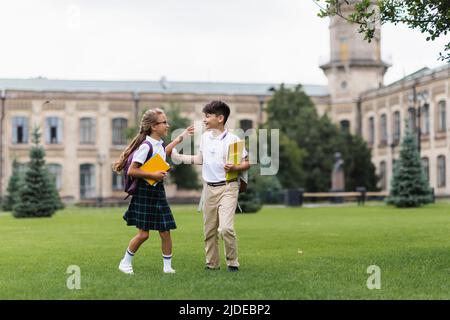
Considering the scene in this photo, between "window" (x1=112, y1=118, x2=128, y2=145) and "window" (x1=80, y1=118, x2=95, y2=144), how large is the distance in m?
1.41

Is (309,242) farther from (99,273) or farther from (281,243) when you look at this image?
(99,273)

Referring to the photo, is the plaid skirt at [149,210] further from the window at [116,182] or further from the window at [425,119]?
the window at [116,182]

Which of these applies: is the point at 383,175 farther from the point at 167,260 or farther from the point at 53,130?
the point at 167,260

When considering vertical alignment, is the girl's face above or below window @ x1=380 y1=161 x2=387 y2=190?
above

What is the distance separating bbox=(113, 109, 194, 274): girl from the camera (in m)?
9.09

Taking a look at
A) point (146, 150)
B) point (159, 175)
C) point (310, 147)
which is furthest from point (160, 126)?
point (310, 147)

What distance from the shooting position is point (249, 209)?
31531mm

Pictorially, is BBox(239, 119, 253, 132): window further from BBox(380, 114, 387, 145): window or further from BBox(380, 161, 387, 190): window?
BBox(380, 161, 387, 190): window

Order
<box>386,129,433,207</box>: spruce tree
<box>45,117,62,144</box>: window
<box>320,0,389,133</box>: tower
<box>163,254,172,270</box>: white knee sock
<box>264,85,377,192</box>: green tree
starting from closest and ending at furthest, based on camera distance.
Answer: <box>163,254,172,270</box>: white knee sock
<box>386,129,433,207</box>: spruce tree
<box>264,85,377,192</box>: green tree
<box>320,0,389,133</box>: tower
<box>45,117,62,144</box>: window

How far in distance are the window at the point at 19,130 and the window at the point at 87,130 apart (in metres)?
3.63

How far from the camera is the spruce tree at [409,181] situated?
116ft

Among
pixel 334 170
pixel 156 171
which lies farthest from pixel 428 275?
pixel 334 170

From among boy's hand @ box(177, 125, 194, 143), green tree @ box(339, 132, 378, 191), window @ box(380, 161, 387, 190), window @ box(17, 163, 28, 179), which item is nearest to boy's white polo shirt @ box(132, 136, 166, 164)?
boy's hand @ box(177, 125, 194, 143)

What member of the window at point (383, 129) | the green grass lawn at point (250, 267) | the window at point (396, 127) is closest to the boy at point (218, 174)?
the green grass lawn at point (250, 267)
